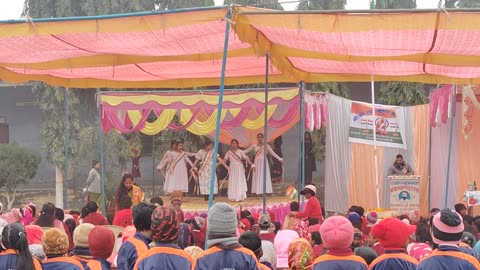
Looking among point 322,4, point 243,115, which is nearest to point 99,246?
point 243,115

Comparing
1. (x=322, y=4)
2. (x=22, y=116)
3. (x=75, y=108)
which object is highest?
(x=322, y=4)

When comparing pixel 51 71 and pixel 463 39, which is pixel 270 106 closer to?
pixel 51 71

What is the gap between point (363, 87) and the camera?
19.1m

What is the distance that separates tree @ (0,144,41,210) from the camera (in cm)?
1750

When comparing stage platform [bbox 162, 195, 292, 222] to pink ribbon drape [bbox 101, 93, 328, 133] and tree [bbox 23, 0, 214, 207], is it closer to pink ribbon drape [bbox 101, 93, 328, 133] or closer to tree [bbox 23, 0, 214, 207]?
pink ribbon drape [bbox 101, 93, 328, 133]

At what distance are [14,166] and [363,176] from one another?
28.9ft

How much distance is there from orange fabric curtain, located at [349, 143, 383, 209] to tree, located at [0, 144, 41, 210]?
8.56 meters

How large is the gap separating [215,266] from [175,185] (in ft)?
36.9

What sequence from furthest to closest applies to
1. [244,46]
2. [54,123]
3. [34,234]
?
[54,123], [244,46], [34,234]

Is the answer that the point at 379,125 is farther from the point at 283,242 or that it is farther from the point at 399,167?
the point at 283,242

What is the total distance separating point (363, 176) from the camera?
566 inches

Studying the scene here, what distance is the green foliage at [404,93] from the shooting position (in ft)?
57.1

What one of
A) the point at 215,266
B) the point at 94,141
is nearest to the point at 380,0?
the point at 94,141

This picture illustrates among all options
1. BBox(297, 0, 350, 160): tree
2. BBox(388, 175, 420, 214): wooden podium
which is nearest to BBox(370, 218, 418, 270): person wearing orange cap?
BBox(388, 175, 420, 214): wooden podium
